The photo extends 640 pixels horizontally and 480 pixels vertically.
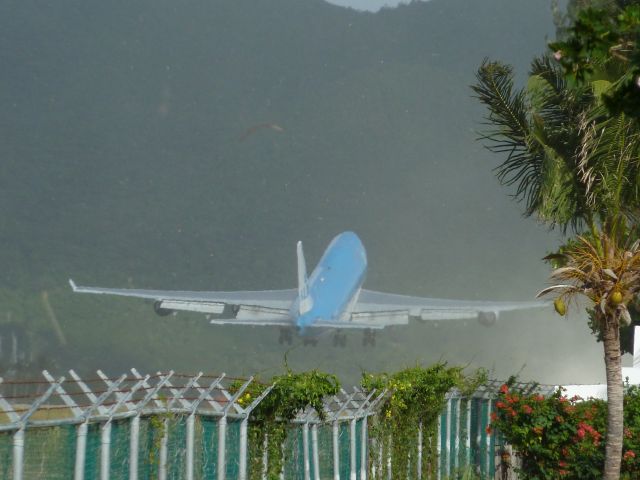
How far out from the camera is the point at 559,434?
80.8ft

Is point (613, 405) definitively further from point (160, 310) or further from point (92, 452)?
point (160, 310)

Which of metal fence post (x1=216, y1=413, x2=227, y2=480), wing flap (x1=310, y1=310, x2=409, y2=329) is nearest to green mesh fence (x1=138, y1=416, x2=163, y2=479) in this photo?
metal fence post (x1=216, y1=413, x2=227, y2=480)

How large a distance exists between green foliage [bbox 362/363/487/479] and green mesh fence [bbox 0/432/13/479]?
10220 millimetres

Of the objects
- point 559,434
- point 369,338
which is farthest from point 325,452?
point 369,338

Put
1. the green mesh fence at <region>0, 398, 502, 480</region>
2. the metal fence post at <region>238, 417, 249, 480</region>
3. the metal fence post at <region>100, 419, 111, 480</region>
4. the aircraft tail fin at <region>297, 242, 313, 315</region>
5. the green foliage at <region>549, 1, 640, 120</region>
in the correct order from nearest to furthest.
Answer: the green foliage at <region>549, 1, 640, 120</region>
the green mesh fence at <region>0, 398, 502, 480</region>
the metal fence post at <region>100, 419, 111, 480</region>
the metal fence post at <region>238, 417, 249, 480</region>
the aircraft tail fin at <region>297, 242, 313, 315</region>

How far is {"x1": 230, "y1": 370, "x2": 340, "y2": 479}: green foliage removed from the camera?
16078 millimetres

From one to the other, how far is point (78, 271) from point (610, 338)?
17719cm

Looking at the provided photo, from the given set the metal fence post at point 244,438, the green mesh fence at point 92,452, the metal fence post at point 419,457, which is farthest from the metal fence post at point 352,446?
the green mesh fence at point 92,452

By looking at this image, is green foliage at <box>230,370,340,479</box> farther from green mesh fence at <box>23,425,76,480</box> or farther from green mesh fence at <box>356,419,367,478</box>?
green mesh fence at <box>23,425,76,480</box>

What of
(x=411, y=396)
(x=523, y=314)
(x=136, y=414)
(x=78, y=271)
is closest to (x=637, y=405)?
(x=411, y=396)

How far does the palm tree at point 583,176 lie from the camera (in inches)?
852

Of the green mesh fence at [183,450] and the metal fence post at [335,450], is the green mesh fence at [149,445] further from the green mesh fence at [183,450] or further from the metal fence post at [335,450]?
the metal fence post at [335,450]

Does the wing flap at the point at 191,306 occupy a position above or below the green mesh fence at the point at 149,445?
above

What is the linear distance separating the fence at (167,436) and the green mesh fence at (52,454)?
0.01m
